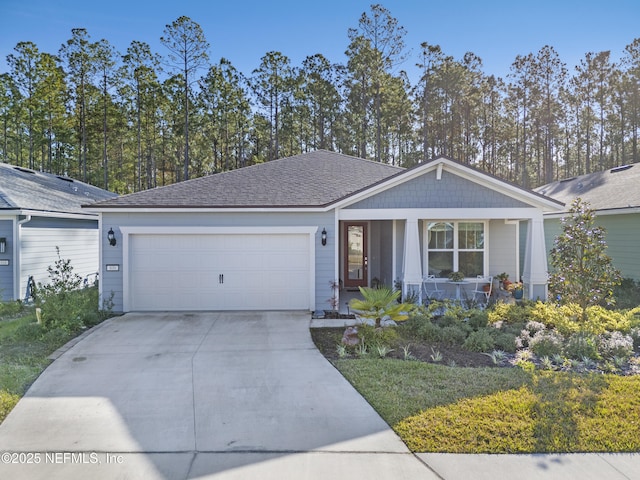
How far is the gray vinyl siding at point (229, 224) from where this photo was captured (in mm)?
9375

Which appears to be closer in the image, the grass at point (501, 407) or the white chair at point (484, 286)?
the grass at point (501, 407)

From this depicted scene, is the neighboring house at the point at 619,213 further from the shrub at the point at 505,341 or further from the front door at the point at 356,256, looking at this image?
the front door at the point at 356,256

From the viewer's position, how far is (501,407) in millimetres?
4273

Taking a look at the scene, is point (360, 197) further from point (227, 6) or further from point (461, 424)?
point (227, 6)

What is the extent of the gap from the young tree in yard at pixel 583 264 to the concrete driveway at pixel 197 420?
5004mm

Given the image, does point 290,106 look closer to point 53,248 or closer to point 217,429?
point 53,248

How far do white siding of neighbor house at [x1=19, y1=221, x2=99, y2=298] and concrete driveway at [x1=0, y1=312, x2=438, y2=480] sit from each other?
5.80m

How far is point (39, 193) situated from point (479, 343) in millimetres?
14115

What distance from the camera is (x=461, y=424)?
3945mm

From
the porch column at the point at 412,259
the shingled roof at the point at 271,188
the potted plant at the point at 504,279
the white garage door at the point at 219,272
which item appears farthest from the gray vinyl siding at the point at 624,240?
the white garage door at the point at 219,272

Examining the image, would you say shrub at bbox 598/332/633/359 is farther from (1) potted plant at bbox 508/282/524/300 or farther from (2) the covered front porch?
(1) potted plant at bbox 508/282/524/300

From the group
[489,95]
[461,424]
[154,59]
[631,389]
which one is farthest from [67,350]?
[489,95]

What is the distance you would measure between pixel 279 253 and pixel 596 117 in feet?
109

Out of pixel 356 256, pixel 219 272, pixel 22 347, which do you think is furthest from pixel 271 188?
pixel 22 347
